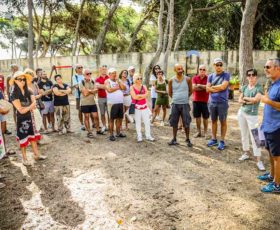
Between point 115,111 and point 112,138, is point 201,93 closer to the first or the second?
point 115,111

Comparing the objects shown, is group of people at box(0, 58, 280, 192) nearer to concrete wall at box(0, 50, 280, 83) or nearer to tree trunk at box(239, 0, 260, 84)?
tree trunk at box(239, 0, 260, 84)

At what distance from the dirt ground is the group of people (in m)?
0.41

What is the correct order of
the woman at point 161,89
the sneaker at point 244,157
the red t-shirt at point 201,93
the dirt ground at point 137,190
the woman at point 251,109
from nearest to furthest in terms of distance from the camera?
the dirt ground at point 137,190, the woman at point 251,109, the sneaker at point 244,157, the red t-shirt at point 201,93, the woman at point 161,89

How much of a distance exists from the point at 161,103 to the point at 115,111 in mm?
1658

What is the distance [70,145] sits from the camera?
7.31 m

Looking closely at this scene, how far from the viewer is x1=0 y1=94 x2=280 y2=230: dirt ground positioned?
3.72m

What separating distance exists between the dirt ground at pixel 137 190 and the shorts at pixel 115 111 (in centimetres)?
94

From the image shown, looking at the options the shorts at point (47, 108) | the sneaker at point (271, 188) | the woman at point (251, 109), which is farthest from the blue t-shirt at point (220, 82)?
the shorts at point (47, 108)

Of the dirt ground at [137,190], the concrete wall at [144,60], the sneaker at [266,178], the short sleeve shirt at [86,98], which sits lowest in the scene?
the dirt ground at [137,190]

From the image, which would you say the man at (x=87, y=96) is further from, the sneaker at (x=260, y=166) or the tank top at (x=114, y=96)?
the sneaker at (x=260, y=166)

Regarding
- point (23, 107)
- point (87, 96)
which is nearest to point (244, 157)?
point (87, 96)

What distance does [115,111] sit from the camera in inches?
295

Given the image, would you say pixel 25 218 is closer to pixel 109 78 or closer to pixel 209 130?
pixel 109 78

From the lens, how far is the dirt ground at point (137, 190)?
12.2 feet
